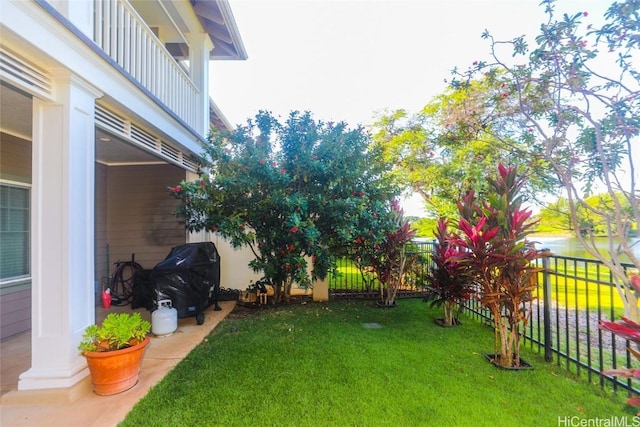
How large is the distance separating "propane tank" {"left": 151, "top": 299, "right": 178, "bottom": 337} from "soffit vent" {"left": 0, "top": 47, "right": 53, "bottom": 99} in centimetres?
293

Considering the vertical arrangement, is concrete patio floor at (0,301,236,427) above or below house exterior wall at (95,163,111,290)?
below

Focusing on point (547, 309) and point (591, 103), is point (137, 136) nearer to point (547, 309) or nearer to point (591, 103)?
point (591, 103)

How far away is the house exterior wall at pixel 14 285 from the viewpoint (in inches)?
153

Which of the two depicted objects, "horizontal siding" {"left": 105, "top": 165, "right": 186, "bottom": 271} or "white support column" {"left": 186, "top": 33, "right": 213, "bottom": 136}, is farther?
"horizontal siding" {"left": 105, "top": 165, "right": 186, "bottom": 271}

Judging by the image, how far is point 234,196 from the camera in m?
4.56

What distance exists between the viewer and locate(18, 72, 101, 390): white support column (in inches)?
98.5

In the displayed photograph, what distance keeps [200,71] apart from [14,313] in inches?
205

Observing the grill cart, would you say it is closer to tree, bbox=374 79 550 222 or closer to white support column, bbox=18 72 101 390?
white support column, bbox=18 72 101 390

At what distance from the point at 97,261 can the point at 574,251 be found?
8.67m

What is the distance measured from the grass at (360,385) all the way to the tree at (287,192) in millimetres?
1274

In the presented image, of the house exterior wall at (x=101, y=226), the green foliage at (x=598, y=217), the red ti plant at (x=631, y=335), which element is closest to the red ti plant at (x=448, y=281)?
the green foliage at (x=598, y=217)

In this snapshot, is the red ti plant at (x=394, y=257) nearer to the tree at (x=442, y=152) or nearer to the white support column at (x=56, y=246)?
the tree at (x=442, y=152)

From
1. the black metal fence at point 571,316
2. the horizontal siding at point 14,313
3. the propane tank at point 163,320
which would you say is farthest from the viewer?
the propane tank at point 163,320

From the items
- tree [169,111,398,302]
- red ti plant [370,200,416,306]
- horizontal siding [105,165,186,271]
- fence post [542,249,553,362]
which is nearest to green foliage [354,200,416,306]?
red ti plant [370,200,416,306]
